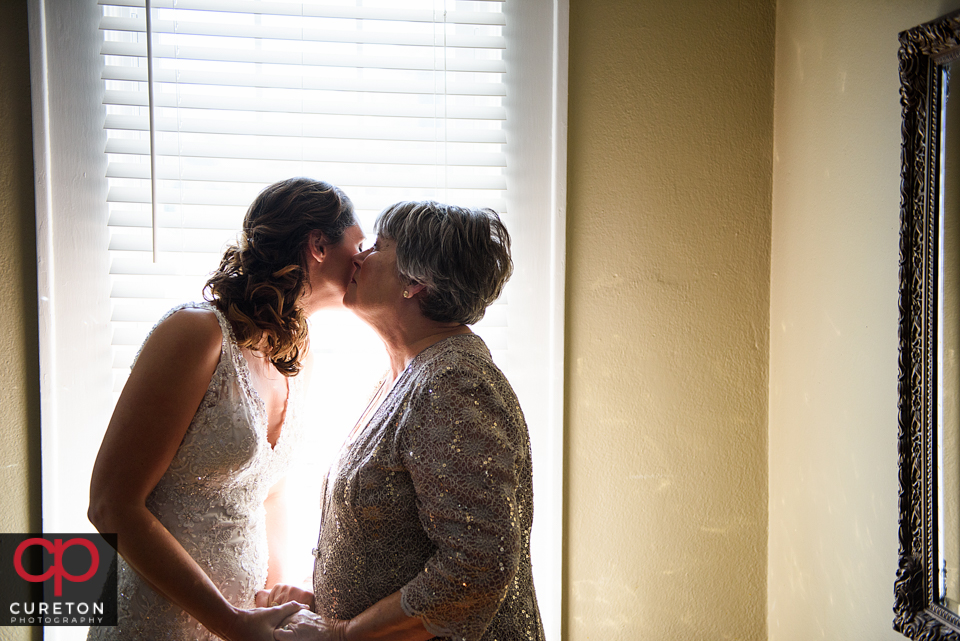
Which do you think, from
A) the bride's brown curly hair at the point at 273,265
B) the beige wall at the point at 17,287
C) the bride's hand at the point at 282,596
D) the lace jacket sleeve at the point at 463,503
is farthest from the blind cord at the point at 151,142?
the lace jacket sleeve at the point at 463,503

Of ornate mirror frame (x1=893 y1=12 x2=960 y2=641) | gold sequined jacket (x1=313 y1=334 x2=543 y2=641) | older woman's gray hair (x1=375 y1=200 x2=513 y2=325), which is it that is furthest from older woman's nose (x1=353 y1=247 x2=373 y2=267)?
ornate mirror frame (x1=893 y1=12 x2=960 y2=641)

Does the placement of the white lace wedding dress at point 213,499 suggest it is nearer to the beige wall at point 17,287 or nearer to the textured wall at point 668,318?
the beige wall at point 17,287

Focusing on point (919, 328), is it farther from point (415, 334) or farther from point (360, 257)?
point (360, 257)

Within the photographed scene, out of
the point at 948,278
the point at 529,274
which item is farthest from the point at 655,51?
the point at 948,278

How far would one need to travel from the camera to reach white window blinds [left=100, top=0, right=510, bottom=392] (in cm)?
145

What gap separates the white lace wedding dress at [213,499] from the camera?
1073 millimetres

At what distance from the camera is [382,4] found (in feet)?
4.90

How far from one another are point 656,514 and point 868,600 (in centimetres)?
47

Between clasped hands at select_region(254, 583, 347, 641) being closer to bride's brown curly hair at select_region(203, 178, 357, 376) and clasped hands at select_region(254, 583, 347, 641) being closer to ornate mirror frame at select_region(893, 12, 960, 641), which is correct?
bride's brown curly hair at select_region(203, 178, 357, 376)

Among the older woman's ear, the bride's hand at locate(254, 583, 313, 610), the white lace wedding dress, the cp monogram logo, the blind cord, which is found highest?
the blind cord

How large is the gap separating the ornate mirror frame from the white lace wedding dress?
3.73ft

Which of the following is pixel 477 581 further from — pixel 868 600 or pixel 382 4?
pixel 382 4

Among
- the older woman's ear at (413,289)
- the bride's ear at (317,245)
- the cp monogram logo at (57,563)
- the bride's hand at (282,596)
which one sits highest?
the bride's ear at (317,245)

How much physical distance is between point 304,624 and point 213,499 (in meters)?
0.29
